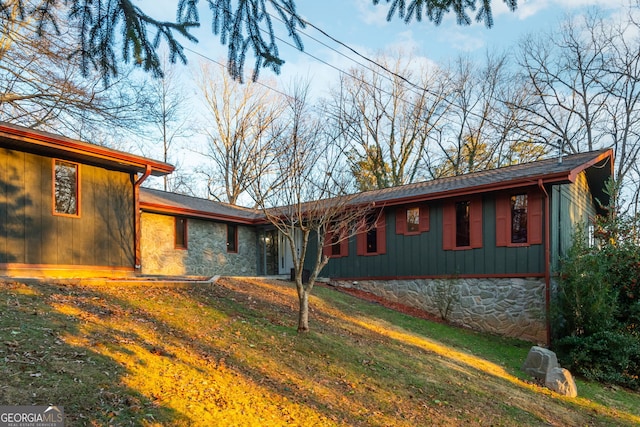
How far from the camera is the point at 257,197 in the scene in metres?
7.42

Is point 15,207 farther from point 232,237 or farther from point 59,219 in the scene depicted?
point 232,237

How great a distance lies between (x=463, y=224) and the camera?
38.6 feet

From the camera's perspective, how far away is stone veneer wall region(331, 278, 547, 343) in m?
10.3

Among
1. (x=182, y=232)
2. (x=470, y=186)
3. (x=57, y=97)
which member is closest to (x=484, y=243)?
(x=470, y=186)

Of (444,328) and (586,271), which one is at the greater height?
(586,271)

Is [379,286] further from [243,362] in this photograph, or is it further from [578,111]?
[578,111]

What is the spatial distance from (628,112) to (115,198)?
808 inches

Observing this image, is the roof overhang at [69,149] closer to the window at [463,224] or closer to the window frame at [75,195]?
the window frame at [75,195]

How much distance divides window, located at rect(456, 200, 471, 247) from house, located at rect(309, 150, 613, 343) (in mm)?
27

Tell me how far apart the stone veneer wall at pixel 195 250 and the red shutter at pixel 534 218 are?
975 cm

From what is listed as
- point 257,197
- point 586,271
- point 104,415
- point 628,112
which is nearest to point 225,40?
point 104,415

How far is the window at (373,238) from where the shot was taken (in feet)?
43.7

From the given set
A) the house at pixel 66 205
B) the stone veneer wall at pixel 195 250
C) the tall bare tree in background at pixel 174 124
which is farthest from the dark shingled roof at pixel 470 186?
the tall bare tree in background at pixel 174 124

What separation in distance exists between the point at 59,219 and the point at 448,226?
9.28 meters
